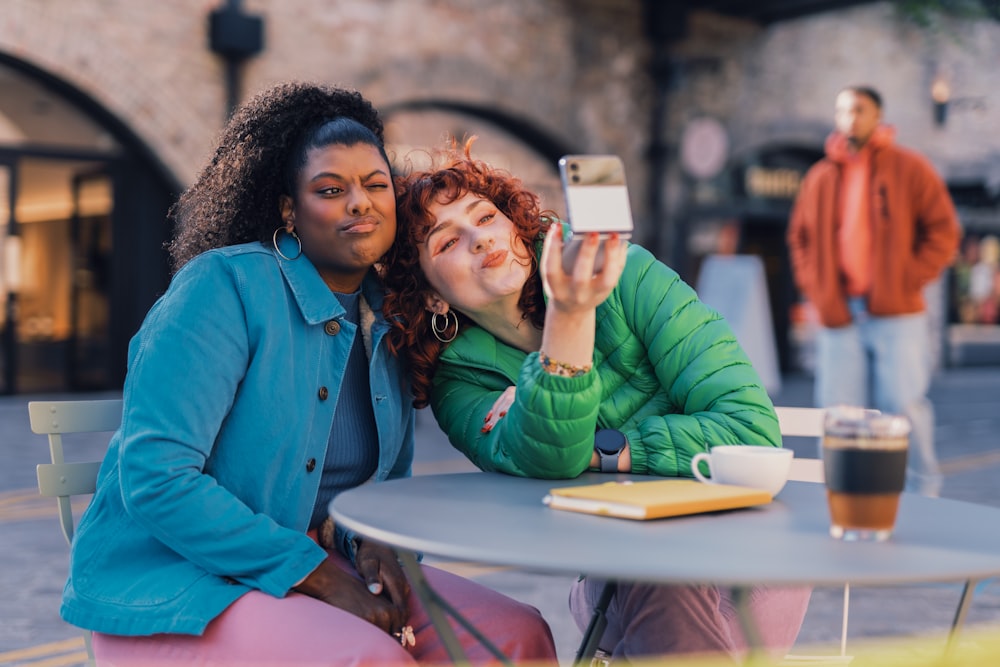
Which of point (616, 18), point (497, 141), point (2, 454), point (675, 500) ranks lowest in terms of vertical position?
point (2, 454)

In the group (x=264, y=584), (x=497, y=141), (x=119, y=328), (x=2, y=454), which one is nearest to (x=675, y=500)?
(x=264, y=584)

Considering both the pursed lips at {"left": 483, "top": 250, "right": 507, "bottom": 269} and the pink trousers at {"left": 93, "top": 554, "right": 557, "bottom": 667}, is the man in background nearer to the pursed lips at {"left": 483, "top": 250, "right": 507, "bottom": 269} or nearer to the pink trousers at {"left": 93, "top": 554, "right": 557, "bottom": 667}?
the pursed lips at {"left": 483, "top": 250, "right": 507, "bottom": 269}

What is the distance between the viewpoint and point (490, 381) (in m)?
2.39

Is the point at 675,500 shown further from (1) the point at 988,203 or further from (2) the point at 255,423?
(1) the point at 988,203

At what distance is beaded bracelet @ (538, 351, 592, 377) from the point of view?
195 cm

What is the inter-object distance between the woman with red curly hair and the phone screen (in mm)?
312

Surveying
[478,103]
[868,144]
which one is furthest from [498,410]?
[478,103]

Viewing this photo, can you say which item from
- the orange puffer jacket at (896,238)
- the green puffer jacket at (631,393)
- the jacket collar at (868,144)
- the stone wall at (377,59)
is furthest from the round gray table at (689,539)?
the stone wall at (377,59)

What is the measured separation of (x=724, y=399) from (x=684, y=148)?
12053mm

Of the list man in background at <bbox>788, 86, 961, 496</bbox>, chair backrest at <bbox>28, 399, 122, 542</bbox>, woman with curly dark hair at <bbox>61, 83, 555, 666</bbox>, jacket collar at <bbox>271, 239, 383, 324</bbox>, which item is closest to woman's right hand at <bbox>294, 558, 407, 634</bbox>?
woman with curly dark hair at <bbox>61, 83, 555, 666</bbox>

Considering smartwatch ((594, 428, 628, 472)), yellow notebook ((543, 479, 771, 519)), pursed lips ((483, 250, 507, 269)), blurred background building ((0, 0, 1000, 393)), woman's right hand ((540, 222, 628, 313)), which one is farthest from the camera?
blurred background building ((0, 0, 1000, 393))

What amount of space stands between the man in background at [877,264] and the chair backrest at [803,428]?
118 inches

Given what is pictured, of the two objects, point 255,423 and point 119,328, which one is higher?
point 255,423

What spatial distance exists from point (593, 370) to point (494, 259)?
1.48ft
